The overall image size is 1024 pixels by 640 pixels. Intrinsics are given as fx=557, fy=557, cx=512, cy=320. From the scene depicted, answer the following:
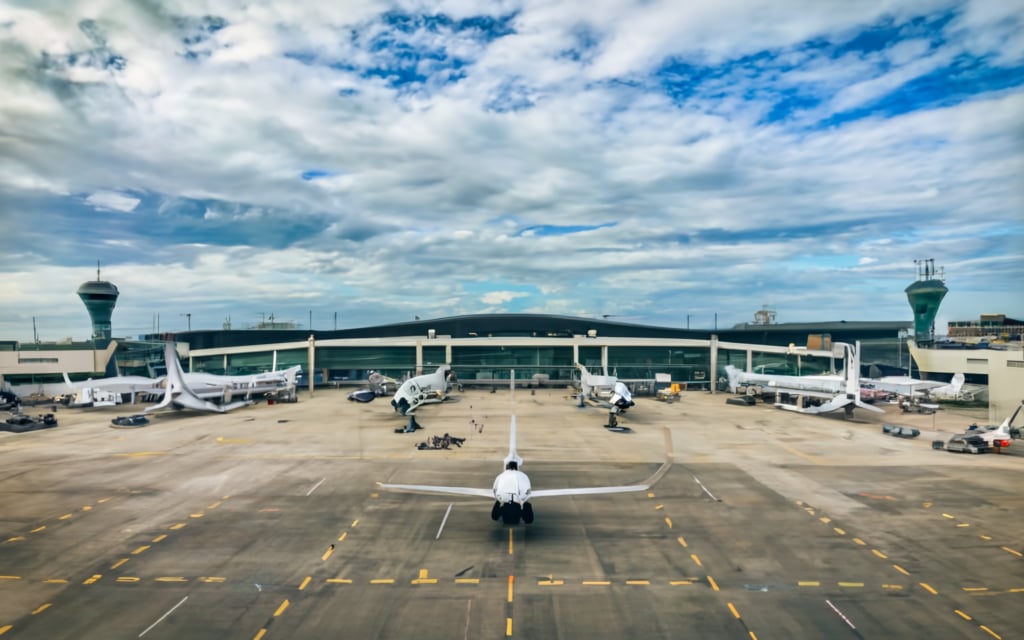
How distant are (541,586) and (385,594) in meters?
7.44

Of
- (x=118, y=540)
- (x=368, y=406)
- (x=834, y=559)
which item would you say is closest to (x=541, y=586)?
(x=834, y=559)

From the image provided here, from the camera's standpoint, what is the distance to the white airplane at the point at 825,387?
82.6m

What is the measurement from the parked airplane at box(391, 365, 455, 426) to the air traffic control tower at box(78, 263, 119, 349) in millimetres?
104315

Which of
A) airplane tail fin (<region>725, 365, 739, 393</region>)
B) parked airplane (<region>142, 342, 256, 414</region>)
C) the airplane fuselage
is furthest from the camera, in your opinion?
airplane tail fin (<region>725, 365, 739, 393</region>)

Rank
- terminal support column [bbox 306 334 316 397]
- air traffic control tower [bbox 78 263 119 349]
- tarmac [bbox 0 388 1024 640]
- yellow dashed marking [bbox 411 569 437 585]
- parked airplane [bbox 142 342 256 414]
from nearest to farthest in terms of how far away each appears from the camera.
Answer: tarmac [bbox 0 388 1024 640] → yellow dashed marking [bbox 411 569 437 585] → parked airplane [bbox 142 342 256 414] → terminal support column [bbox 306 334 316 397] → air traffic control tower [bbox 78 263 119 349]

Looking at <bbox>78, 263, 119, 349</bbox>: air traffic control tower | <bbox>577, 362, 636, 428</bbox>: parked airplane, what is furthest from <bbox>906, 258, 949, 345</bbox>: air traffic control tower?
<bbox>78, 263, 119, 349</bbox>: air traffic control tower

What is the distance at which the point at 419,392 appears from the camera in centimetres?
8581

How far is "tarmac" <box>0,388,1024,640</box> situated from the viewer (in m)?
24.1

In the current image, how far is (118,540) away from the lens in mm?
33156

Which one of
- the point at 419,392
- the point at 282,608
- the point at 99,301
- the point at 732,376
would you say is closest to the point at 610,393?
the point at 419,392

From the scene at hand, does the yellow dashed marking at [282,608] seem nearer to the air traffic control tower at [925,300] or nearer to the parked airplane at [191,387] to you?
the parked airplane at [191,387]

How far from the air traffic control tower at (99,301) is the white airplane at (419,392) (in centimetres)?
10431

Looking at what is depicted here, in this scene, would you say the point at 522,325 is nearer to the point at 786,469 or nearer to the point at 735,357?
the point at 735,357

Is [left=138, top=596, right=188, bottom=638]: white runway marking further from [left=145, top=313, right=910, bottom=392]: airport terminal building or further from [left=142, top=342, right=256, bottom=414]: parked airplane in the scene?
[left=145, top=313, right=910, bottom=392]: airport terminal building
